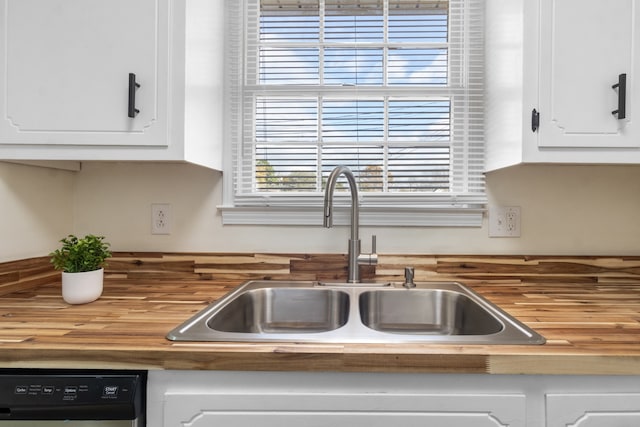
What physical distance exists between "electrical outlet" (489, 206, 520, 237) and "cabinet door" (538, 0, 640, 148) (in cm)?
41

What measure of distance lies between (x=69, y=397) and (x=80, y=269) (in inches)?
19.8

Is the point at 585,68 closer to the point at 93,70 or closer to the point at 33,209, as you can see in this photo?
the point at 93,70

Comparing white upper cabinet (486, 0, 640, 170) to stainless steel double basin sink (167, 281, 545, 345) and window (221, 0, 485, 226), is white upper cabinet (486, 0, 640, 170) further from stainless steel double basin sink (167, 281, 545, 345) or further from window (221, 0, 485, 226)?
stainless steel double basin sink (167, 281, 545, 345)

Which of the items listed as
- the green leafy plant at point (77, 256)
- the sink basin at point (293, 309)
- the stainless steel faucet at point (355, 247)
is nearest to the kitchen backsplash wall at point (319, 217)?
the stainless steel faucet at point (355, 247)

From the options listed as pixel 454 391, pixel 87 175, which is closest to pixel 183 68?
pixel 87 175

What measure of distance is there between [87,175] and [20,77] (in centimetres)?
48

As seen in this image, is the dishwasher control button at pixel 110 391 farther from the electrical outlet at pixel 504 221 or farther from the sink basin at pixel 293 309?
the electrical outlet at pixel 504 221

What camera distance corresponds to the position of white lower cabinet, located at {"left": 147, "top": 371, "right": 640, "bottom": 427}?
81 cm

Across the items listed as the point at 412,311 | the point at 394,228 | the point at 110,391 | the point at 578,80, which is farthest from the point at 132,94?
the point at 578,80

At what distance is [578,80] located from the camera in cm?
115

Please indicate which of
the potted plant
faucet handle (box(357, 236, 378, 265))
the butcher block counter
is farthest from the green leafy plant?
faucet handle (box(357, 236, 378, 265))

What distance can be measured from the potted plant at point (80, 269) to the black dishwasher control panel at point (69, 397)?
14.8 inches

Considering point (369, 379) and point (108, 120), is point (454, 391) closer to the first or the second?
point (369, 379)

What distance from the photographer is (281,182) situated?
159cm
